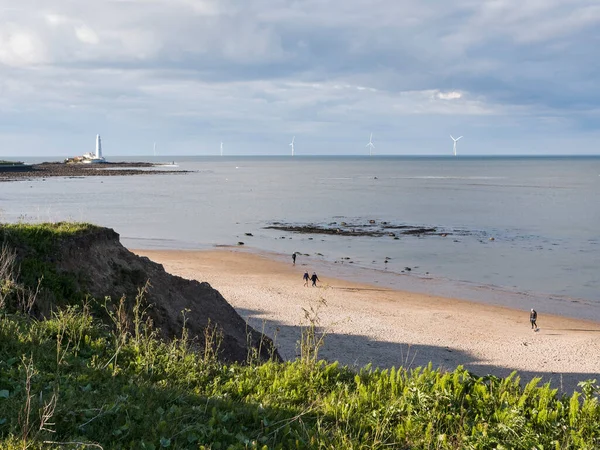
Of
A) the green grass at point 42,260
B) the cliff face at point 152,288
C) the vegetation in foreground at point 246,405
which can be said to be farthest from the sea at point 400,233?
the vegetation in foreground at point 246,405

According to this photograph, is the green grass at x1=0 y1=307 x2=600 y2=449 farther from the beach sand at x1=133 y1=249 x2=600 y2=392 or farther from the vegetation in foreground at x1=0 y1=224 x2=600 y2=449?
the beach sand at x1=133 y1=249 x2=600 y2=392

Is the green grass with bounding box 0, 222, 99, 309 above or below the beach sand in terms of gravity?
above

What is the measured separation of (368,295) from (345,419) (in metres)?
26.2

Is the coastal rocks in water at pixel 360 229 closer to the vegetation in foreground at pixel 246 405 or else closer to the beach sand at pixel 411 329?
the beach sand at pixel 411 329

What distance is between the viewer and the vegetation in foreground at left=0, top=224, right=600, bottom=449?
6141 millimetres

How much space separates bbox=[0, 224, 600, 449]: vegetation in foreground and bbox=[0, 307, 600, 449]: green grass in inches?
0.7

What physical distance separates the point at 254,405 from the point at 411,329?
62.0 feet

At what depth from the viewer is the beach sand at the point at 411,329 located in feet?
66.3

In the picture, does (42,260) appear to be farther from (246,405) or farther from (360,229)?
(360,229)

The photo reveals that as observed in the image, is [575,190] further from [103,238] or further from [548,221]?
[103,238]

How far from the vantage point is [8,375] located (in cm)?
727

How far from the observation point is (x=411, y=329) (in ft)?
82.6

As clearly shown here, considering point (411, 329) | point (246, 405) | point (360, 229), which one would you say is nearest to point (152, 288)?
point (246, 405)

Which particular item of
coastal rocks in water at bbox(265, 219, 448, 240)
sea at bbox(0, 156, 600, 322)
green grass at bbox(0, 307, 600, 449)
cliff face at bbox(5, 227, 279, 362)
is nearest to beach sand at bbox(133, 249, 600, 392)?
cliff face at bbox(5, 227, 279, 362)
